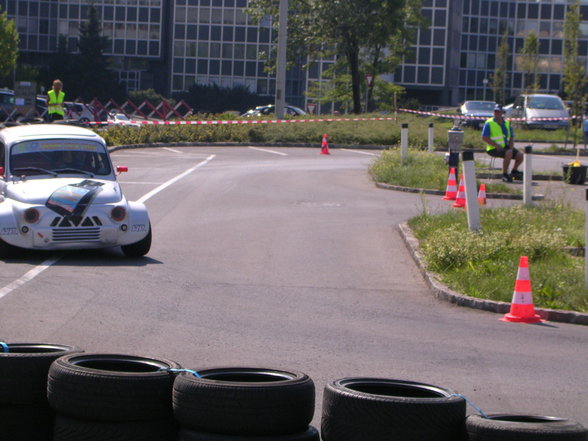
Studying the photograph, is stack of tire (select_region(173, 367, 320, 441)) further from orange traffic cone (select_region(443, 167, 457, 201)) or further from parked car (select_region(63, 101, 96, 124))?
parked car (select_region(63, 101, 96, 124))

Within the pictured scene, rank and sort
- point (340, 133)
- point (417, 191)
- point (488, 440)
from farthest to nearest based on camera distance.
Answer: point (340, 133) → point (417, 191) → point (488, 440)

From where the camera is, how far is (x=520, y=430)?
4.77 m

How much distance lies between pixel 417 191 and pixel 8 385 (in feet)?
55.3

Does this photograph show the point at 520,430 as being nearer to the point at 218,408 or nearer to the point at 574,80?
the point at 218,408

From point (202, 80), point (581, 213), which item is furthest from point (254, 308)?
point (202, 80)

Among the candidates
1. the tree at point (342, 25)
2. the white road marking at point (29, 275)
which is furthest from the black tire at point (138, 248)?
the tree at point (342, 25)

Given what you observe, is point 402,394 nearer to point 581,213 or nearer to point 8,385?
point 8,385

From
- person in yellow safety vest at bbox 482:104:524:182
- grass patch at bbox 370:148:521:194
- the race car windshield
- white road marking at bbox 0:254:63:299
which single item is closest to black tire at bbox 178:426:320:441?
white road marking at bbox 0:254:63:299

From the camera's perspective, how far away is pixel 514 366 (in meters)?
8.09

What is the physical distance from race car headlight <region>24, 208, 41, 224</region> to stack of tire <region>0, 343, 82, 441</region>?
688 cm

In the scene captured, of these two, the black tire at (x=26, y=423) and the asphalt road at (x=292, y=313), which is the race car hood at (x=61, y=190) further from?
the black tire at (x=26, y=423)

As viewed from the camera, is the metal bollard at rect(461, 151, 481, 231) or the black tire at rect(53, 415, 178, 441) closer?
the black tire at rect(53, 415, 178, 441)

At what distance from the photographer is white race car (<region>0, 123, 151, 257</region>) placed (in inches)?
477

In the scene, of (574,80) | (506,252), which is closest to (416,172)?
(506,252)
